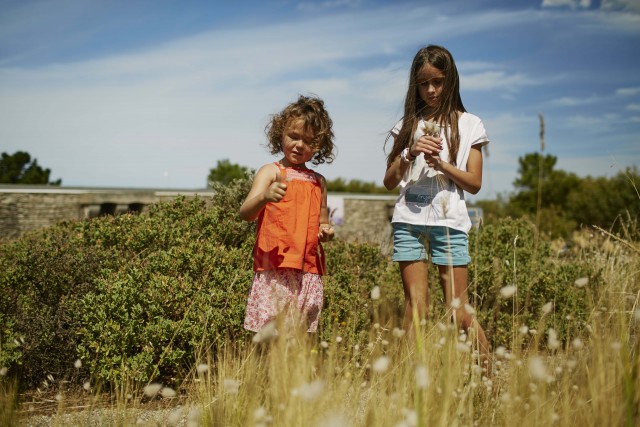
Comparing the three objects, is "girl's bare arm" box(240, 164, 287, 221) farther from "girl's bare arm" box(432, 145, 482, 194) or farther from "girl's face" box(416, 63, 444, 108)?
"girl's face" box(416, 63, 444, 108)

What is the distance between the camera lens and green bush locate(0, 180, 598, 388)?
4027 mm

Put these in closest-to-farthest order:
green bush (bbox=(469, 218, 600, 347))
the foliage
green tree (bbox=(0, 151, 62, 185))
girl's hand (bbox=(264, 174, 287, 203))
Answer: girl's hand (bbox=(264, 174, 287, 203)), green bush (bbox=(469, 218, 600, 347)), the foliage, green tree (bbox=(0, 151, 62, 185))

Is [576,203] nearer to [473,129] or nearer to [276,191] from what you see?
[473,129]

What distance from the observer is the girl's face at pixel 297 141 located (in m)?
3.38

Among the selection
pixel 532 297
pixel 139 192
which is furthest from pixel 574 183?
pixel 532 297

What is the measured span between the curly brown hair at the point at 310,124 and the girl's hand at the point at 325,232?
51cm

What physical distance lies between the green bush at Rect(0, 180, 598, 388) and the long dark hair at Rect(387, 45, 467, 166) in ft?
2.75

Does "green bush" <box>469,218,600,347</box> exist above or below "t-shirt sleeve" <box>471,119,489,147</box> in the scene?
below

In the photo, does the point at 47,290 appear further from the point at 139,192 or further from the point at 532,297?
the point at 139,192

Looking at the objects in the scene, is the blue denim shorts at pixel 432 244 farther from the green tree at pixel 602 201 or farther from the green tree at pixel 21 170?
the green tree at pixel 21 170

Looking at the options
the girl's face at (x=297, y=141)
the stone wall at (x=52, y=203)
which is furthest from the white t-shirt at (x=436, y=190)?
the stone wall at (x=52, y=203)

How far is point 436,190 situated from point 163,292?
2.15m

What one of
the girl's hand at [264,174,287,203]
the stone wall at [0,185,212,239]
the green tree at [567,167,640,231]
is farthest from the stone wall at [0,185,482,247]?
the girl's hand at [264,174,287,203]

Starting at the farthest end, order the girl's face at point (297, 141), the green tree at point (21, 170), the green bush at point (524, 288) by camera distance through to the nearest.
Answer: the green tree at point (21, 170), the green bush at point (524, 288), the girl's face at point (297, 141)
